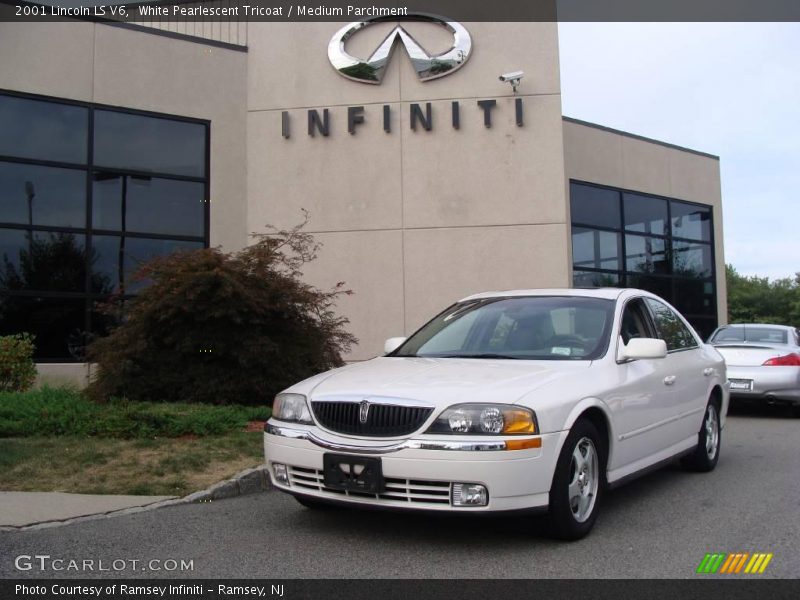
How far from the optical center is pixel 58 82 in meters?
13.1

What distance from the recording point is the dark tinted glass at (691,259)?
20.5m

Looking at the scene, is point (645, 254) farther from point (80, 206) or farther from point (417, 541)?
point (417, 541)

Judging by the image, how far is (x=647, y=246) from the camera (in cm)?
1959

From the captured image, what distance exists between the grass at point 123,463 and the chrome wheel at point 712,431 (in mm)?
3932

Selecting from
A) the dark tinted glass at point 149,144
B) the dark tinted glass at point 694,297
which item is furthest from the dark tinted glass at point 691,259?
the dark tinted glass at point 149,144

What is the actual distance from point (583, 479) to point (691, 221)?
58.3 ft

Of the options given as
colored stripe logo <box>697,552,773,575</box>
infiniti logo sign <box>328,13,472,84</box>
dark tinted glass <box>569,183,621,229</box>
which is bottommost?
colored stripe logo <box>697,552,773,575</box>

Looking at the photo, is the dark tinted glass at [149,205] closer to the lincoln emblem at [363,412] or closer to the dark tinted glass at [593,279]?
the dark tinted glass at [593,279]

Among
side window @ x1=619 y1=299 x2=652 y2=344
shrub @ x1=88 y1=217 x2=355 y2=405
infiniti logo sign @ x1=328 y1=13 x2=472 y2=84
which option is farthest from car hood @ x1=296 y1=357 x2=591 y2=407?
infiniti logo sign @ x1=328 y1=13 x2=472 y2=84

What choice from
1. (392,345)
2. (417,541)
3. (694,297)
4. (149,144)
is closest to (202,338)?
(392,345)

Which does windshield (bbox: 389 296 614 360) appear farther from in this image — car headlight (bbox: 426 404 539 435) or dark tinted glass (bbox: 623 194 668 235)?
dark tinted glass (bbox: 623 194 668 235)

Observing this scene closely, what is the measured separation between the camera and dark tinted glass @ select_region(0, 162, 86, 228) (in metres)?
12.8

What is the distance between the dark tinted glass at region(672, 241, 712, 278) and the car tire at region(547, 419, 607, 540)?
1643cm
